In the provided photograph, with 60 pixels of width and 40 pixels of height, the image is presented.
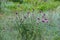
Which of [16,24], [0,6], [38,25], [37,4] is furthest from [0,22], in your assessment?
[37,4]

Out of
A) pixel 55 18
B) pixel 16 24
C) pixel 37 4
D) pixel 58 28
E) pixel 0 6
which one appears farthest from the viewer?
pixel 37 4

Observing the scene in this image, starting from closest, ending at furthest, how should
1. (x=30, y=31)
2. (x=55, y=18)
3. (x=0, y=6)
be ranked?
(x=30, y=31) < (x=55, y=18) < (x=0, y=6)

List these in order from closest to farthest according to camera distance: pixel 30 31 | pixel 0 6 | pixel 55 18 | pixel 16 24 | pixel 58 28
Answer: pixel 30 31
pixel 16 24
pixel 58 28
pixel 55 18
pixel 0 6

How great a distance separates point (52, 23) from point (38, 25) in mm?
871

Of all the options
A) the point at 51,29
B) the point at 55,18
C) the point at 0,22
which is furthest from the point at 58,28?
the point at 0,22

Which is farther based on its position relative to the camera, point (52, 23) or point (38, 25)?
point (52, 23)

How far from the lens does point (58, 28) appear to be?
5.97 meters

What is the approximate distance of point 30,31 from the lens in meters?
5.23

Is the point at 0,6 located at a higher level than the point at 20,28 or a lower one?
lower

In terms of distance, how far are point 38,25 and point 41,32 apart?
249mm

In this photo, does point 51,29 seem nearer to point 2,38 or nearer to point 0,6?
point 2,38

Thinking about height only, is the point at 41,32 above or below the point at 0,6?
above

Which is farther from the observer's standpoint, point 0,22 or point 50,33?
point 0,22

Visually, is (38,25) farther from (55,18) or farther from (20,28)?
(55,18)
